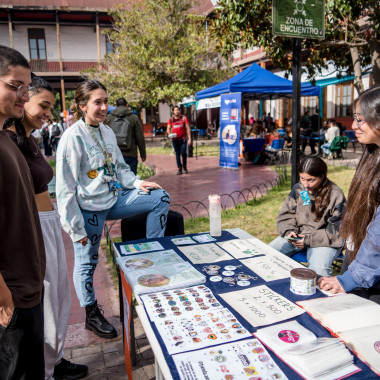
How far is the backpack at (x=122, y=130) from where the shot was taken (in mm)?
6137

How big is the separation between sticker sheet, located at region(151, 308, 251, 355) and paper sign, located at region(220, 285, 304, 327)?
8cm

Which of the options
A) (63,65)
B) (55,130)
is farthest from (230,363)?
(63,65)

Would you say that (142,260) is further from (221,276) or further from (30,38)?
(30,38)

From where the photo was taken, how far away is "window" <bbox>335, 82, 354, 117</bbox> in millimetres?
17203

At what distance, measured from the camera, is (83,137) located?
253cm

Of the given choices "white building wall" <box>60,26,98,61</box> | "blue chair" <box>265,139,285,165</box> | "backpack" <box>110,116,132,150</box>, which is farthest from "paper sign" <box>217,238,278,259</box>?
"white building wall" <box>60,26,98,61</box>

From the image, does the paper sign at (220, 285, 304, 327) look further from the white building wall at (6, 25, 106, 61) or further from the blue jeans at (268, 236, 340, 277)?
the white building wall at (6, 25, 106, 61)

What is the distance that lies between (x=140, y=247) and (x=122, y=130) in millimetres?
4006

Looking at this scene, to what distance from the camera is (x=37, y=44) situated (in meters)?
24.5

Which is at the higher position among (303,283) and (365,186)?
(365,186)

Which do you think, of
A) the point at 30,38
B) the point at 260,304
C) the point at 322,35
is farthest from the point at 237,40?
the point at 30,38

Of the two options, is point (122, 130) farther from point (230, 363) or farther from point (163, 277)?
point (230, 363)

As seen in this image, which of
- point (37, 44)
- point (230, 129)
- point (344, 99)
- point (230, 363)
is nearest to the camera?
point (230, 363)

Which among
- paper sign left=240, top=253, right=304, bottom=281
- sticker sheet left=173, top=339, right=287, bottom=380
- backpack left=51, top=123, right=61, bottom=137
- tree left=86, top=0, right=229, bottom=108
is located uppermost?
tree left=86, top=0, right=229, bottom=108
